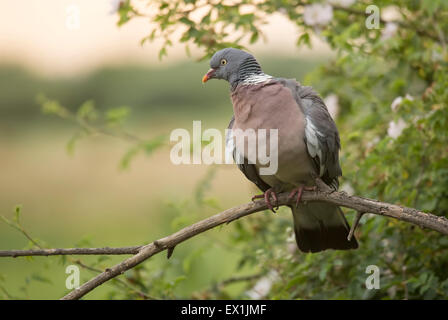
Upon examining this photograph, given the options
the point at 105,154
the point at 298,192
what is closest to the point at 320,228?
the point at 298,192

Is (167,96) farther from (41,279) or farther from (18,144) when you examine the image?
(41,279)

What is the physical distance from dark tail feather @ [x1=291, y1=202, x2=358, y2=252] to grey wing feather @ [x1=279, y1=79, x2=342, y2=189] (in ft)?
0.52

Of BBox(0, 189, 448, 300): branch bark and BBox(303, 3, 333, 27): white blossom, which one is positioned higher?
BBox(303, 3, 333, 27): white blossom

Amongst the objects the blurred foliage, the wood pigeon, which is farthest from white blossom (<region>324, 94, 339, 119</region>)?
the wood pigeon

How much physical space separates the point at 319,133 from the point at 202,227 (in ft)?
2.32

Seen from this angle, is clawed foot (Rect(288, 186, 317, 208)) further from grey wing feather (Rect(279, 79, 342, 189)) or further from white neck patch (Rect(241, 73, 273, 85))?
white neck patch (Rect(241, 73, 273, 85))

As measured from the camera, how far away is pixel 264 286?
3.45 meters

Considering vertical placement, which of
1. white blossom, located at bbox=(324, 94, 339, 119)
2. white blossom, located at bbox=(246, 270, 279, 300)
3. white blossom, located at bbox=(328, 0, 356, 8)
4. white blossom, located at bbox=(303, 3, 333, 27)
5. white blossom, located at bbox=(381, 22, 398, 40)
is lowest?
white blossom, located at bbox=(246, 270, 279, 300)

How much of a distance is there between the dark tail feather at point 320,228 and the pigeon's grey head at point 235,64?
677mm

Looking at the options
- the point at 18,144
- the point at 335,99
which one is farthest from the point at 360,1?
the point at 18,144

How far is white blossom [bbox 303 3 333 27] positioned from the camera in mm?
3357

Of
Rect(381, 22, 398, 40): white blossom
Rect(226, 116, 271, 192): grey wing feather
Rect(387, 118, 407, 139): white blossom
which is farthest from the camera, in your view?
Rect(381, 22, 398, 40): white blossom

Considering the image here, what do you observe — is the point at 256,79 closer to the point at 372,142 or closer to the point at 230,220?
the point at 230,220
